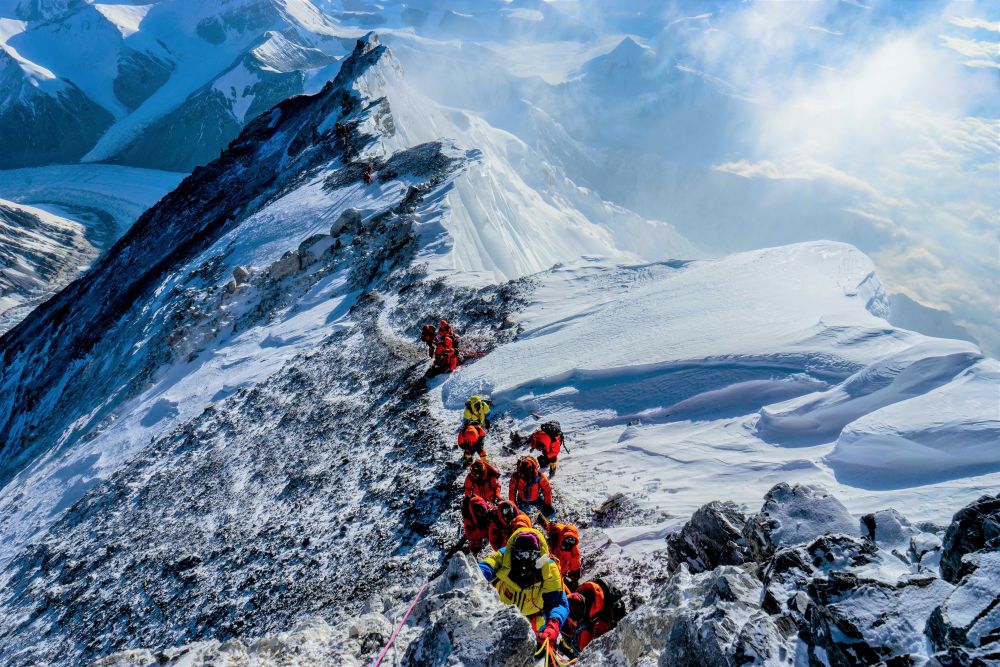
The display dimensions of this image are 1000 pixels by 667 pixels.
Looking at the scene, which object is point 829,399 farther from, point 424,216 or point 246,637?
point 424,216

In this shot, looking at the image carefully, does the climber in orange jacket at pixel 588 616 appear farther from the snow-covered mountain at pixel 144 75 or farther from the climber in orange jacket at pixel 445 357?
the snow-covered mountain at pixel 144 75

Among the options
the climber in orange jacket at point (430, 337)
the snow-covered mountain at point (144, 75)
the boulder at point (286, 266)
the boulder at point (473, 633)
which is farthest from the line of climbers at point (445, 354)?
the snow-covered mountain at point (144, 75)

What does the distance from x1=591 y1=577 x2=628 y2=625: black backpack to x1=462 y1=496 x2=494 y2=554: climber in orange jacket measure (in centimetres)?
196

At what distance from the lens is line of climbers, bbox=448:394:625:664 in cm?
643

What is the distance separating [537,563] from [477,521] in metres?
2.12

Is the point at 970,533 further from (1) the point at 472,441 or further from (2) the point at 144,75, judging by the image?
(2) the point at 144,75

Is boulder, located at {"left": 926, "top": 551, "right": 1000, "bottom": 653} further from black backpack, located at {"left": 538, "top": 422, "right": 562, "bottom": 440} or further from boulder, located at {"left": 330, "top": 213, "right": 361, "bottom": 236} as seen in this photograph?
boulder, located at {"left": 330, "top": 213, "right": 361, "bottom": 236}

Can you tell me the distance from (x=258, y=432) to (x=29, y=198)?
14679 cm

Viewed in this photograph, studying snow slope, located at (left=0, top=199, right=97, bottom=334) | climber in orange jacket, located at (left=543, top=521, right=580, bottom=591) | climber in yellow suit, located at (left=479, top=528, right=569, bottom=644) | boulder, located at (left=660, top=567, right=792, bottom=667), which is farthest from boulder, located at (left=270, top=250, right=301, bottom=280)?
snow slope, located at (left=0, top=199, right=97, bottom=334)

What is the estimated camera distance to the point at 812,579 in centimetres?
419

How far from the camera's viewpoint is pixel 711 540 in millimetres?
6422

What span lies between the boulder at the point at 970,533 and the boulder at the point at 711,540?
2056mm

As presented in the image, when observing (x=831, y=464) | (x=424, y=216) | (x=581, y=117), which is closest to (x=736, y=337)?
(x=831, y=464)

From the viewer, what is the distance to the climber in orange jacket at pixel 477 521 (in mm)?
8289
